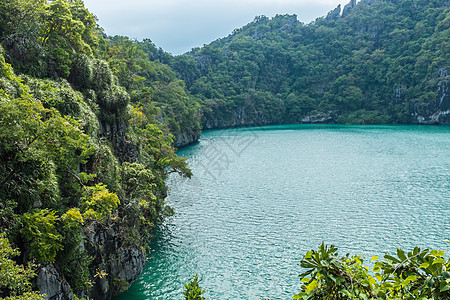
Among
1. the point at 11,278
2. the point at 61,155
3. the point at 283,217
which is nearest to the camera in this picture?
the point at 11,278

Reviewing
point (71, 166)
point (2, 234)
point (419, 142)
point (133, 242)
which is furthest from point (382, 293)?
point (419, 142)

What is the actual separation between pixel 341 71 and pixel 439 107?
3038 centimetres

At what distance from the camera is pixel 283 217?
65.1 ft

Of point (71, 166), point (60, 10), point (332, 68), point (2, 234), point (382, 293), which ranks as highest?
point (332, 68)

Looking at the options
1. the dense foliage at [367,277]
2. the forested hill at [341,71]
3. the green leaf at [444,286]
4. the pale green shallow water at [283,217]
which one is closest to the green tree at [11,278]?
the dense foliage at [367,277]

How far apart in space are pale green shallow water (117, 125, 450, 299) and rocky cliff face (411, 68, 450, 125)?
3806cm

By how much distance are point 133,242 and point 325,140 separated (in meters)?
43.0

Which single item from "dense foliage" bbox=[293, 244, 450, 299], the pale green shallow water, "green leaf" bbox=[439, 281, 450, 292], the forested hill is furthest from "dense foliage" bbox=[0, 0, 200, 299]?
the forested hill

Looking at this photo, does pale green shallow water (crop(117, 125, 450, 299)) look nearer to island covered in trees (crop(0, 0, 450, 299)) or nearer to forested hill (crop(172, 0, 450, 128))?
island covered in trees (crop(0, 0, 450, 299))

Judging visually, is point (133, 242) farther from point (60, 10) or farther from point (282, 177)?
point (282, 177)

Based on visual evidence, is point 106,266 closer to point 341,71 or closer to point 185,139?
point 185,139

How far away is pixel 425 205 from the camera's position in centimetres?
2083

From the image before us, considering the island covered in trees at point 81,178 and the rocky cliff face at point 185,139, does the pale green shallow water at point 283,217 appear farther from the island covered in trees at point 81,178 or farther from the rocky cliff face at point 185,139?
the rocky cliff face at point 185,139

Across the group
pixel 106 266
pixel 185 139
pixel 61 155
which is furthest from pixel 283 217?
pixel 185 139
